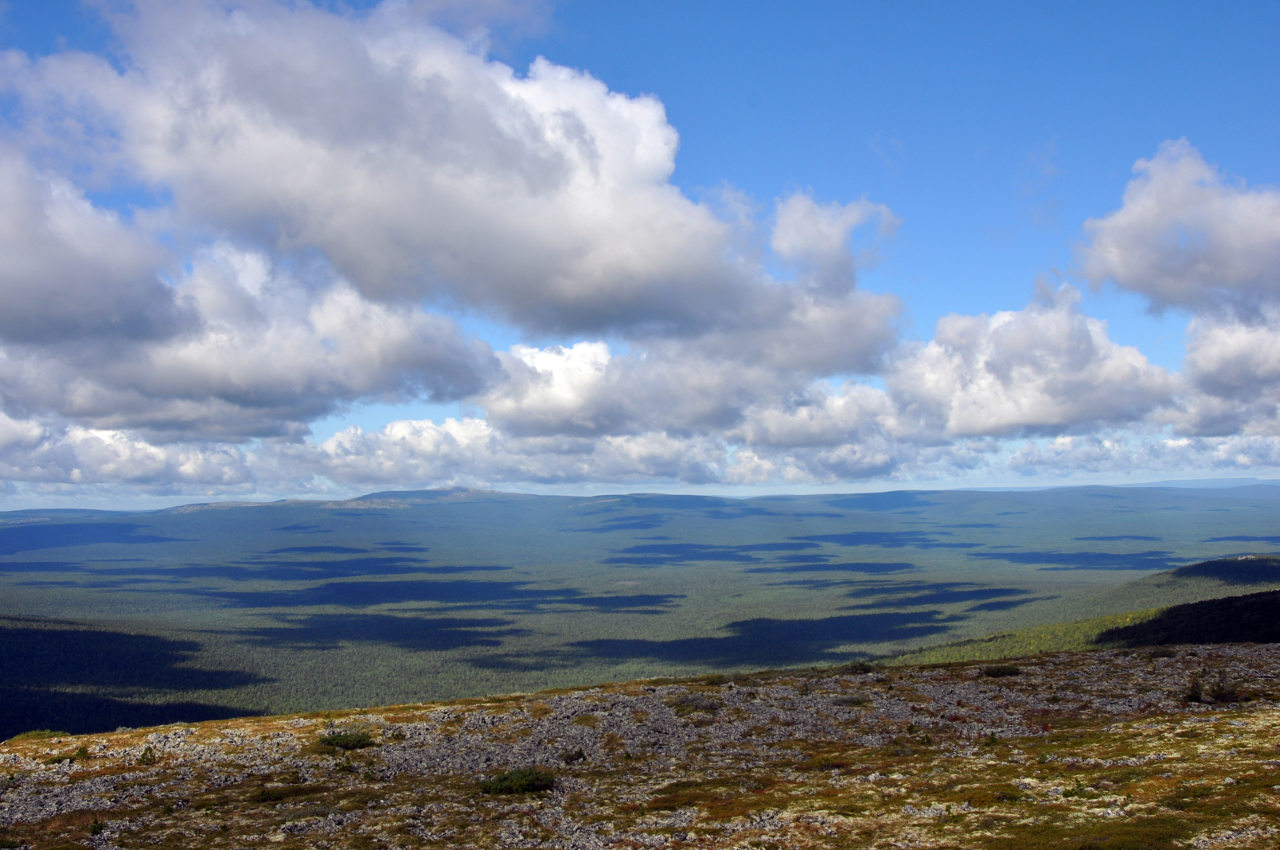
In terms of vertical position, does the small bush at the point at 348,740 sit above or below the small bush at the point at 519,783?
below

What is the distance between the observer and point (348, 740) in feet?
171

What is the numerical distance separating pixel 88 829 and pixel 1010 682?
219 feet

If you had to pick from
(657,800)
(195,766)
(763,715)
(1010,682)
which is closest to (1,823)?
(195,766)

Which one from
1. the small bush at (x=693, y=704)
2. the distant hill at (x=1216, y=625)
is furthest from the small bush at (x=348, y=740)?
the distant hill at (x=1216, y=625)

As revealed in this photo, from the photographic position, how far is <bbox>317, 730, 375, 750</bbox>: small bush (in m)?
51.5

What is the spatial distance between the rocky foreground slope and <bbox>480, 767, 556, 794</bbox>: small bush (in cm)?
17

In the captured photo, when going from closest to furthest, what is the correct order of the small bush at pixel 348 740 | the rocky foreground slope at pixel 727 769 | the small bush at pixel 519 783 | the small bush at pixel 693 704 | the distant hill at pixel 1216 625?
the rocky foreground slope at pixel 727 769
the small bush at pixel 519 783
the small bush at pixel 348 740
the small bush at pixel 693 704
the distant hill at pixel 1216 625

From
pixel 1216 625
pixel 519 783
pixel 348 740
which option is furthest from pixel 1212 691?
pixel 1216 625

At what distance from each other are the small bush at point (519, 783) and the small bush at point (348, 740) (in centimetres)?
1440

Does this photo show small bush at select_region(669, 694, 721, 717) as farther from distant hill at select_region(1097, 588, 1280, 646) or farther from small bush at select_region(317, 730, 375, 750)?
distant hill at select_region(1097, 588, 1280, 646)

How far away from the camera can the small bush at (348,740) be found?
51.5 meters

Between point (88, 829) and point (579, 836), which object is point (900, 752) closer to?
point (579, 836)

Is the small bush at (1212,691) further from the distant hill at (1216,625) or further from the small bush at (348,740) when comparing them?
the distant hill at (1216,625)

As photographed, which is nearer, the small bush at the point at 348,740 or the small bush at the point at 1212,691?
the small bush at the point at 348,740
